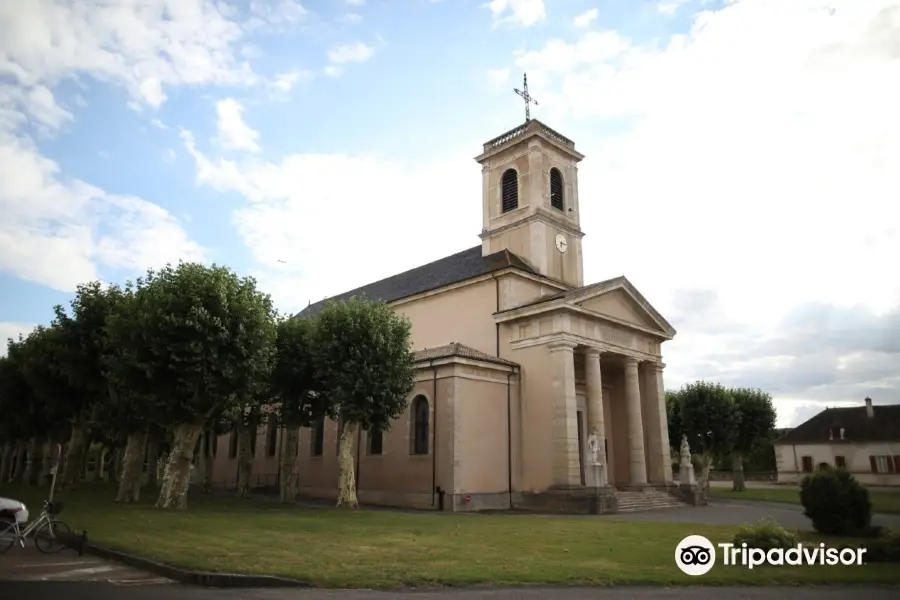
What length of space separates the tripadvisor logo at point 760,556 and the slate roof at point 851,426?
5484 centimetres

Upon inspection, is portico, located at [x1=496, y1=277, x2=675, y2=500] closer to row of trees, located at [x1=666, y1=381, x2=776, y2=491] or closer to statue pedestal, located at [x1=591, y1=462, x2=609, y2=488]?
statue pedestal, located at [x1=591, y1=462, x2=609, y2=488]

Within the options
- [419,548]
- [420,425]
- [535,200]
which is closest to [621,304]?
[535,200]

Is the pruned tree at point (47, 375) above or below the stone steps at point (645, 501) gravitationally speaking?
above

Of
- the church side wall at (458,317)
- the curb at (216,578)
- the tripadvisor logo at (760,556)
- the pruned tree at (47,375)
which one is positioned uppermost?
the church side wall at (458,317)

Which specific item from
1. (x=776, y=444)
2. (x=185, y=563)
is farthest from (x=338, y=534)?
(x=776, y=444)

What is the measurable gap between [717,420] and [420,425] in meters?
25.6

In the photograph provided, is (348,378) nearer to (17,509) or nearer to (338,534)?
(338,534)

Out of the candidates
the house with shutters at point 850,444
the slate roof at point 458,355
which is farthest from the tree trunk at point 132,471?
the house with shutters at point 850,444

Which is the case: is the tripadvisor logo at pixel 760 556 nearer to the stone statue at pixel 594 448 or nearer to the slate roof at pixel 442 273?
the stone statue at pixel 594 448

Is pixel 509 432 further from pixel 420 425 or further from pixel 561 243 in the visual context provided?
pixel 561 243

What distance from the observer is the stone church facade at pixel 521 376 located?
28.3 m

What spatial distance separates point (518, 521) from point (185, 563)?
12.6 meters

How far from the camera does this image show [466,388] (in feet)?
94.2

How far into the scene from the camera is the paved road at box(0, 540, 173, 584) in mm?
10477
